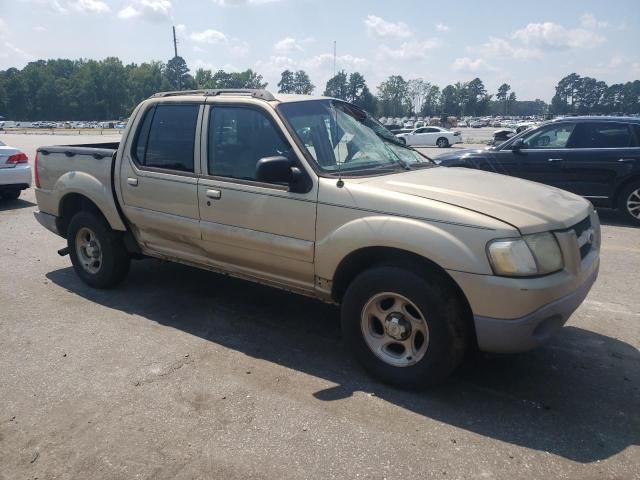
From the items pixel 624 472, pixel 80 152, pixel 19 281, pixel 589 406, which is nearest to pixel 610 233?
pixel 589 406

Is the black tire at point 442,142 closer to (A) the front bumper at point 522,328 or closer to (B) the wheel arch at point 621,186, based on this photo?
(B) the wheel arch at point 621,186

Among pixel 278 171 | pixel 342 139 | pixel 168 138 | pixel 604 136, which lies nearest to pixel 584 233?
pixel 342 139

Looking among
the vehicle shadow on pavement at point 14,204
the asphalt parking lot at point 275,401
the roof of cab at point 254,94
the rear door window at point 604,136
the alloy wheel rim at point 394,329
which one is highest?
the roof of cab at point 254,94

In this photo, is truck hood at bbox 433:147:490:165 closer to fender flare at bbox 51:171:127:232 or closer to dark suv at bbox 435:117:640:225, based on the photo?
dark suv at bbox 435:117:640:225

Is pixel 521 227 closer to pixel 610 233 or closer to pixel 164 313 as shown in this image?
pixel 164 313

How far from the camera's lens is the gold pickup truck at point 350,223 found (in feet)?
10.5

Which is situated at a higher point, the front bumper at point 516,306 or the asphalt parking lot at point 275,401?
the front bumper at point 516,306

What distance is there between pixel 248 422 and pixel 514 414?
1620 millimetres

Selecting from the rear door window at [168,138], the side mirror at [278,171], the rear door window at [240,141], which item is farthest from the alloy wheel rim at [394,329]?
the rear door window at [168,138]

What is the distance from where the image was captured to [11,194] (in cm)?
1115

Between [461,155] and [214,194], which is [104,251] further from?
[461,155]

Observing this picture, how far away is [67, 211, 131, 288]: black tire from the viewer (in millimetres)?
5359

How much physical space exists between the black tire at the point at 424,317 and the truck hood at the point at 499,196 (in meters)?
0.53

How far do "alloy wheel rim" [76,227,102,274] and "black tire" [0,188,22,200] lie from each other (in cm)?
630
